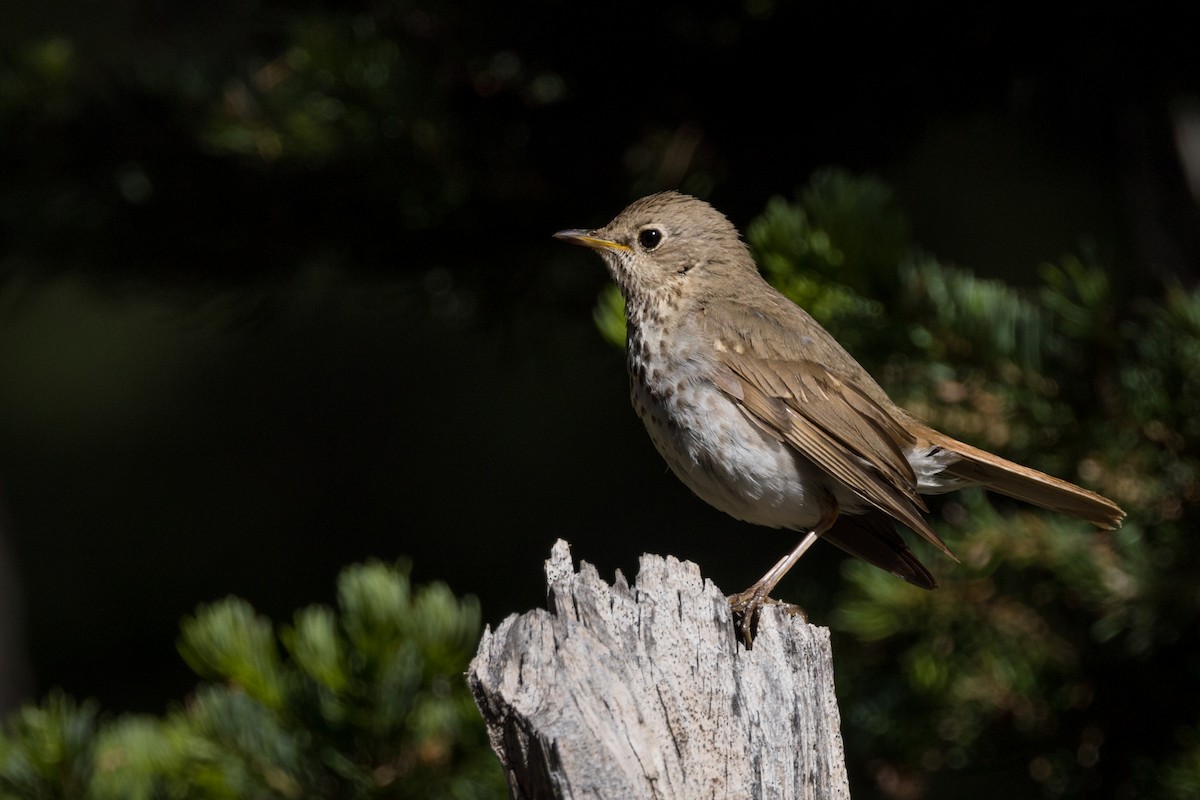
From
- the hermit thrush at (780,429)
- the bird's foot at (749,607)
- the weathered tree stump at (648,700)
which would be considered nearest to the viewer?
the weathered tree stump at (648,700)

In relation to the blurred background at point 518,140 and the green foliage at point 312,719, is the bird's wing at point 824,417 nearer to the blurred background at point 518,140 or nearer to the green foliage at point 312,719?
the blurred background at point 518,140

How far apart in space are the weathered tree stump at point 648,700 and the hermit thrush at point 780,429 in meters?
0.93

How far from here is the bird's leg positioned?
310cm

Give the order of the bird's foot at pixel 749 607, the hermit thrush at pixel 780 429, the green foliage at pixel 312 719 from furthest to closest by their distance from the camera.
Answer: the hermit thrush at pixel 780 429 < the bird's foot at pixel 749 607 < the green foliage at pixel 312 719

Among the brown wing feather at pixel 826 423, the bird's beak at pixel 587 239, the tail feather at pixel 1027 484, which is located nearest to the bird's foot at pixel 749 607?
the brown wing feather at pixel 826 423

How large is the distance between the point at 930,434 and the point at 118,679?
13.3 feet

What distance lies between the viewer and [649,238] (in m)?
3.73

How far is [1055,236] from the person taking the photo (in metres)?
4.88

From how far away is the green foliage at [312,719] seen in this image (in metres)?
3.01

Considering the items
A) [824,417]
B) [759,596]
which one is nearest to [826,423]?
[824,417]

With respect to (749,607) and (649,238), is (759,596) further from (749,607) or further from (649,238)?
(649,238)

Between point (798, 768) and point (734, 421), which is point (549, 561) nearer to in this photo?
point (798, 768)

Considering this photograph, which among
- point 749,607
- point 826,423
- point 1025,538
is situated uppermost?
point 826,423

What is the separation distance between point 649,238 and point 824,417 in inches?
26.4
